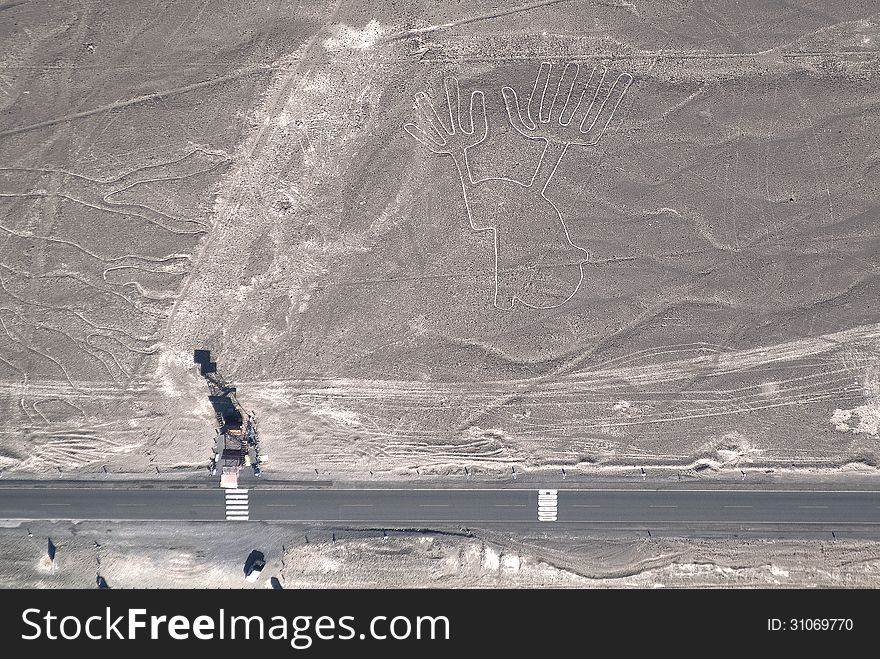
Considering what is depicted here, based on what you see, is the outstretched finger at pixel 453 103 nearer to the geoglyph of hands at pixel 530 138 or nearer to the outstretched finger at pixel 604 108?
the geoglyph of hands at pixel 530 138

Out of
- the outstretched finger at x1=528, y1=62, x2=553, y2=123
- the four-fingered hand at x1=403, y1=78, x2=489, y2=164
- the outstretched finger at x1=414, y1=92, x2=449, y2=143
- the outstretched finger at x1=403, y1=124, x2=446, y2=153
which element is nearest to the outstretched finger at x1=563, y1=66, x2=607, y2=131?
the outstretched finger at x1=528, y1=62, x2=553, y2=123

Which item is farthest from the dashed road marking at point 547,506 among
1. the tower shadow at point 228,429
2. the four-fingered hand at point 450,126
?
the four-fingered hand at point 450,126

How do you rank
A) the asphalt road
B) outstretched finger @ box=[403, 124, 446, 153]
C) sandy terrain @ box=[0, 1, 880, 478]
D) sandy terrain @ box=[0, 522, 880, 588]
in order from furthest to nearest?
the asphalt road, sandy terrain @ box=[0, 522, 880, 588], outstretched finger @ box=[403, 124, 446, 153], sandy terrain @ box=[0, 1, 880, 478]

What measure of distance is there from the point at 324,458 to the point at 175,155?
7.79 m

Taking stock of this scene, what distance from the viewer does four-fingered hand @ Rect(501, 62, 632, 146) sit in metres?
12.3

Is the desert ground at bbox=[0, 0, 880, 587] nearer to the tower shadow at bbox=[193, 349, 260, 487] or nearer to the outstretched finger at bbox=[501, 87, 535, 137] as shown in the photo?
the outstretched finger at bbox=[501, 87, 535, 137]

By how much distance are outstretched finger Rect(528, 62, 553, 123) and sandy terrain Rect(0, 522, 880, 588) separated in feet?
32.8

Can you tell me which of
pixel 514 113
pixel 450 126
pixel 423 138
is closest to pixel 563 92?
pixel 514 113

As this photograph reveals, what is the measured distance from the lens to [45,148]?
12.0 meters

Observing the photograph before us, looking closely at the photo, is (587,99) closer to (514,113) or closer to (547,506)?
(514,113)

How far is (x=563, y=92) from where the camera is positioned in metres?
12.3

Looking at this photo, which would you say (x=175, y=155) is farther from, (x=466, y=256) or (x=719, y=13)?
(x=719, y=13)

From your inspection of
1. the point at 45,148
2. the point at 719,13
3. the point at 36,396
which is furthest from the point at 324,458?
the point at 719,13

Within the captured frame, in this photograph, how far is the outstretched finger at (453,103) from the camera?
Result: 40.3 feet
